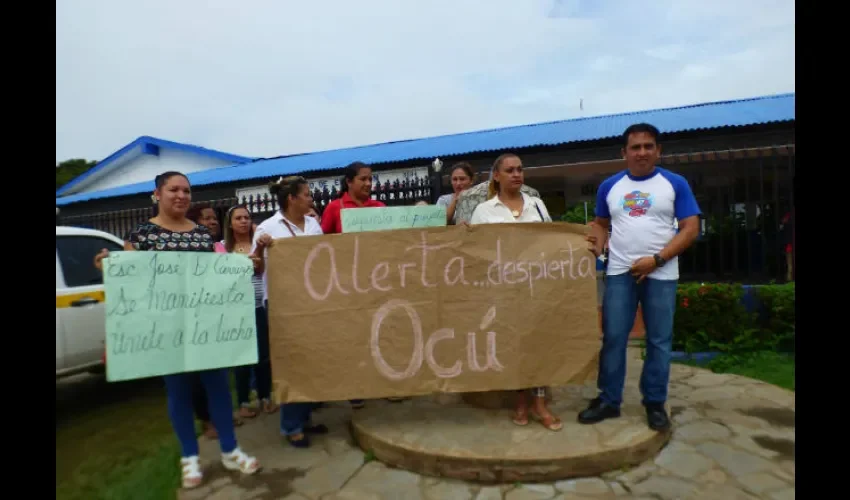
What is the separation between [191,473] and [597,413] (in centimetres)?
245

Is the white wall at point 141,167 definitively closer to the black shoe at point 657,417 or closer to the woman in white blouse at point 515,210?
the woman in white blouse at point 515,210

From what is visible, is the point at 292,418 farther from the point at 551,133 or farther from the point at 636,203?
the point at 551,133

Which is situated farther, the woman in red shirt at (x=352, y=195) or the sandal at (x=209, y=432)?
the woman in red shirt at (x=352, y=195)

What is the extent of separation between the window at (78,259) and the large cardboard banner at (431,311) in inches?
86.0

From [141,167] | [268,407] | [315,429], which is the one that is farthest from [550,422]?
[141,167]

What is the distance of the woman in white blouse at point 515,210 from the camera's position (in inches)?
117

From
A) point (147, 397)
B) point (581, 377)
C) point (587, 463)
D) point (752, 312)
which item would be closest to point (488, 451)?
point (587, 463)

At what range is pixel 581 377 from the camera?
2.95 m

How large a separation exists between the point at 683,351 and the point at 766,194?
3.25 m

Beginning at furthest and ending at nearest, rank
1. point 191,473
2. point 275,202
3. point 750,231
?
point 275,202 < point 750,231 < point 191,473

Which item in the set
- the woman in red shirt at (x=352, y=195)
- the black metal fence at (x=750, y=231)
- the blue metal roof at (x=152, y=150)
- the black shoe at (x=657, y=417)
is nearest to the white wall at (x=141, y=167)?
the blue metal roof at (x=152, y=150)

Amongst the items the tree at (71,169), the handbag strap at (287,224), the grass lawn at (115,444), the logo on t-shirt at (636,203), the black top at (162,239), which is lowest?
the grass lawn at (115,444)

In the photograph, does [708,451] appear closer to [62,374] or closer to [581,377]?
[581,377]

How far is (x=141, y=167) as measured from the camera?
21.0 metres
